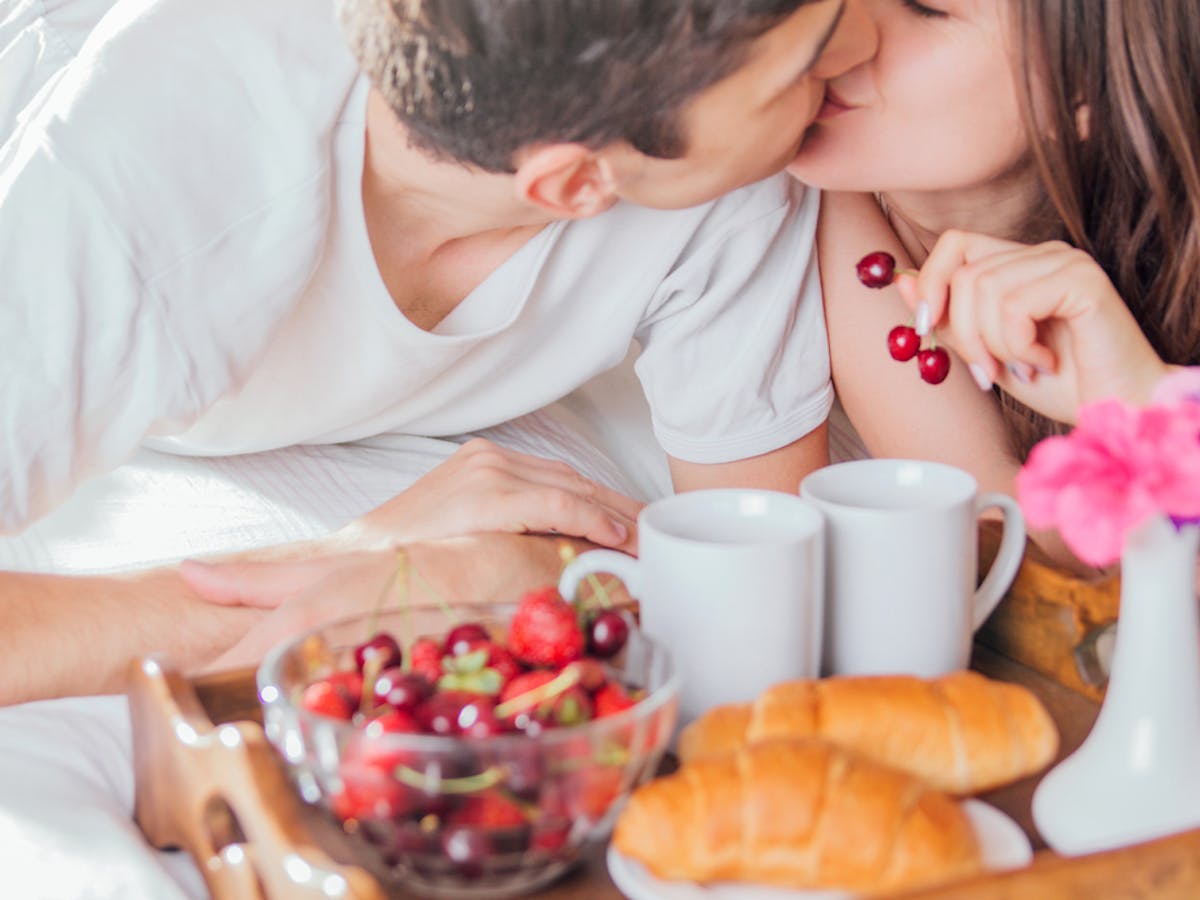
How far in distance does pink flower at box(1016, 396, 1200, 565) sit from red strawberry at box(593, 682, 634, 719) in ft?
0.71

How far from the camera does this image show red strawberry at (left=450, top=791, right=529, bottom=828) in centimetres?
64

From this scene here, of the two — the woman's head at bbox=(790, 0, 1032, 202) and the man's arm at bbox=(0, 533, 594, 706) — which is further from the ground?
the woman's head at bbox=(790, 0, 1032, 202)

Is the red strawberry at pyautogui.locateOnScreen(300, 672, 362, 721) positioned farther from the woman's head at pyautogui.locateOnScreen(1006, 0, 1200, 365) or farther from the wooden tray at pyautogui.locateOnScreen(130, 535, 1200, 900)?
the woman's head at pyautogui.locateOnScreen(1006, 0, 1200, 365)

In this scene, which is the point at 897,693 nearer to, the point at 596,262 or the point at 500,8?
the point at 500,8

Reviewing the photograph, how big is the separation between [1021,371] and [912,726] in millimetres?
502

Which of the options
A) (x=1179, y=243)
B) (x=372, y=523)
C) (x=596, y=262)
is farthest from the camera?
(x=596, y=262)

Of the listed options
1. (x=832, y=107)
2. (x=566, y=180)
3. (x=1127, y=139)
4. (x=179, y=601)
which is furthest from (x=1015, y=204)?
(x=179, y=601)

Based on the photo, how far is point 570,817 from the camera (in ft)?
2.15

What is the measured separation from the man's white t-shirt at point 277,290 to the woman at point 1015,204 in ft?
0.33

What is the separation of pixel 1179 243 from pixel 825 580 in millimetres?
724

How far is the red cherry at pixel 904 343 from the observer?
1157mm

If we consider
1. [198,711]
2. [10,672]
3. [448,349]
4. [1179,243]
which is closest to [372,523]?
[448,349]

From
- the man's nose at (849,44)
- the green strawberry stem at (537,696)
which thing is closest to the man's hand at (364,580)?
the green strawberry stem at (537,696)

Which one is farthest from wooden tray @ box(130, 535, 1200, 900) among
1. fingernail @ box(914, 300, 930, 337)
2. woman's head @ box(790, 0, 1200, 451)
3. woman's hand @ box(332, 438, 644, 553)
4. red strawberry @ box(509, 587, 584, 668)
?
woman's head @ box(790, 0, 1200, 451)
